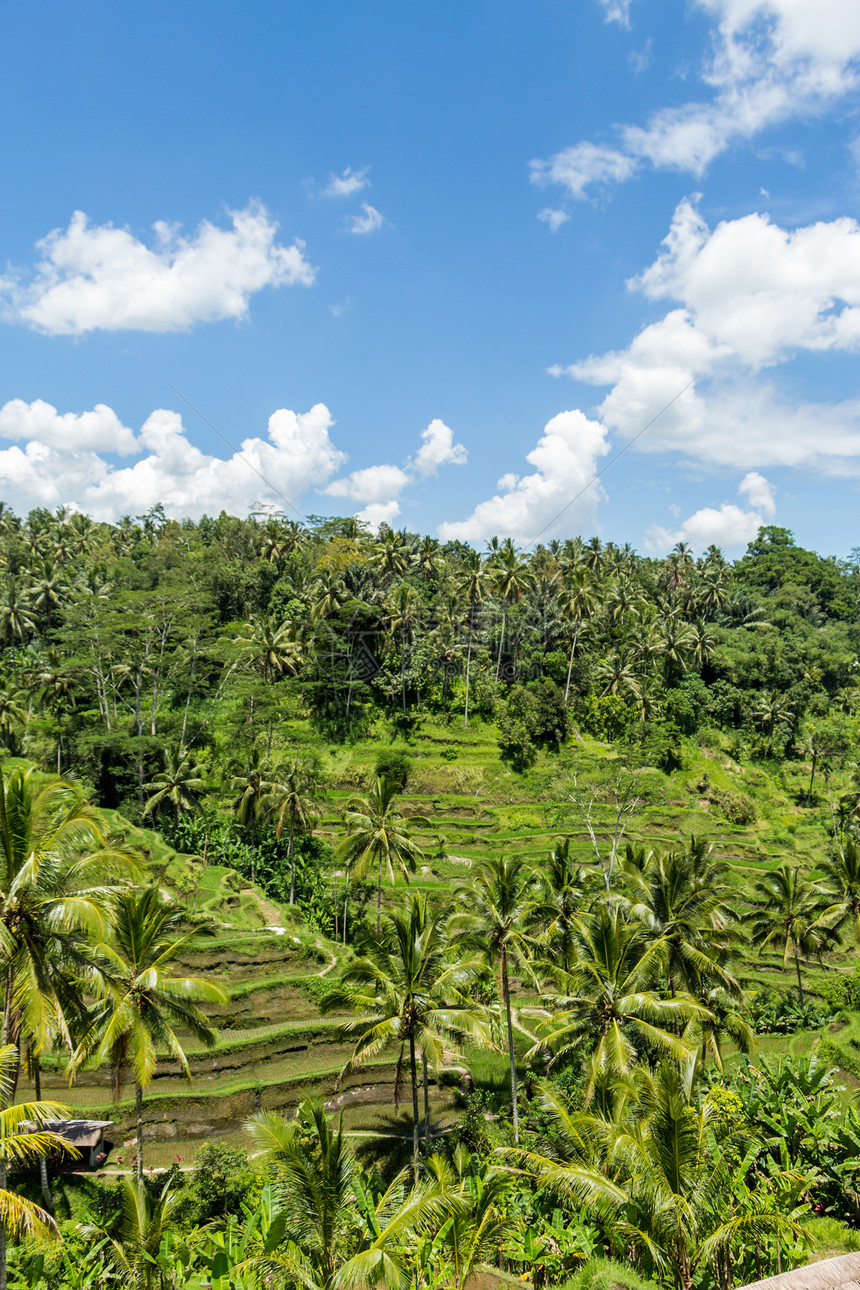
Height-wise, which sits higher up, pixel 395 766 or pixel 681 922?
pixel 395 766

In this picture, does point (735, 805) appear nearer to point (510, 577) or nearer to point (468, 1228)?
point (510, 577)

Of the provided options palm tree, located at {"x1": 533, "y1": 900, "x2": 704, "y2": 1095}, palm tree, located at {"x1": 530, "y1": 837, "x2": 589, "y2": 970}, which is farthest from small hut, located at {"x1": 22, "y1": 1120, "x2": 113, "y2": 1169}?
palm tree, located at {"x1": 530, "y1": 837, "x2": 589, "y2": 970}

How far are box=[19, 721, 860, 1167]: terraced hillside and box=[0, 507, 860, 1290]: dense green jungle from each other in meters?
0.17

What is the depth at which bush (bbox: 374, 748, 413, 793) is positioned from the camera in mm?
52125

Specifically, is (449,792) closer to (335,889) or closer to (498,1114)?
(335,889)

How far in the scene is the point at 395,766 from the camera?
173 ft

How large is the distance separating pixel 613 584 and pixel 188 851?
49821mm

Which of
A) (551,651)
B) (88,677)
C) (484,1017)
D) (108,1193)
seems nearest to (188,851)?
(88,677)

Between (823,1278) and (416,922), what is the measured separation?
43.3ft

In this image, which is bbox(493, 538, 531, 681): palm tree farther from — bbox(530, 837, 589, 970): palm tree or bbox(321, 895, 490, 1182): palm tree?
bbox(321, 895, 490, 1182): palm tree

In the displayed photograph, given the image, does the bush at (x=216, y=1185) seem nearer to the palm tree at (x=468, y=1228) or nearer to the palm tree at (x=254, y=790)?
the palm tree at (x=468, y=1228)

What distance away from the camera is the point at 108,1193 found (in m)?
19.0

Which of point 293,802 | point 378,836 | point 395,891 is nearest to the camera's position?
point 378,836

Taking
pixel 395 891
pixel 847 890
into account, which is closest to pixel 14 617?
pixel 395 891
